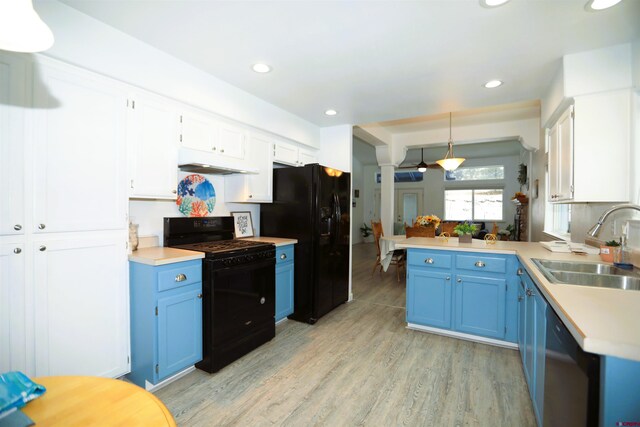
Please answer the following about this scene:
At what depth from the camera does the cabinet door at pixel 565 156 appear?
233cm

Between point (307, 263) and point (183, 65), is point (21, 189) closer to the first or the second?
point (183, 65)

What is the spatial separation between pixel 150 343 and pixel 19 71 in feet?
5.80

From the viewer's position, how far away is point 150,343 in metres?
2.06

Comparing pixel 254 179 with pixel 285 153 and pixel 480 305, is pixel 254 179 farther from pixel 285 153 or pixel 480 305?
pixel 480 305

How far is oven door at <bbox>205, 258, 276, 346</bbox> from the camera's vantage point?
7.76ft

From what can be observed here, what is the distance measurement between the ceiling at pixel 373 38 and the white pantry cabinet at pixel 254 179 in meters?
0.56

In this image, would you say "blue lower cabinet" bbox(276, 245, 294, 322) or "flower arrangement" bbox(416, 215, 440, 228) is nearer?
"blue lower cabinet" bbox(276, 245, 294, 322)

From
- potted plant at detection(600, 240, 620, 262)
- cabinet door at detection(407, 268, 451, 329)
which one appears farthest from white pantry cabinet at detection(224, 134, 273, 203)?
potted plant at detection(600, 240, 620, 262)

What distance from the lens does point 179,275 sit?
A: 220 centimetres

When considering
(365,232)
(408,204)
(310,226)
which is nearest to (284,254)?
(310,226)

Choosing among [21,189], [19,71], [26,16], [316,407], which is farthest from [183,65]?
[316,407]

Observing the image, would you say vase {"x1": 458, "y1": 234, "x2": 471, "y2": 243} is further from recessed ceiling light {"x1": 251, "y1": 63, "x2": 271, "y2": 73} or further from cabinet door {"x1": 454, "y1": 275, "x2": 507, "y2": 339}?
recessed ceiling light {"x1": 251, "y1": 63, "x2": 271, "y2": 73}

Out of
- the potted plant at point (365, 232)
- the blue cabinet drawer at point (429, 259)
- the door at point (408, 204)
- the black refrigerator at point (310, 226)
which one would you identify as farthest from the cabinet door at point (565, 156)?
the potted plant at point (365, 232)

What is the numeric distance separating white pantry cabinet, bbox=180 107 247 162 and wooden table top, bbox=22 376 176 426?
202 cm
